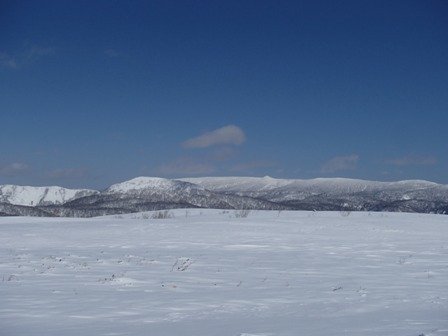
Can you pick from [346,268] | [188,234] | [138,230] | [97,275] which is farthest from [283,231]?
[97,275]

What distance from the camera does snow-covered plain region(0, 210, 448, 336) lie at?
6.55m

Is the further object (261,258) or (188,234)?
(188,234)

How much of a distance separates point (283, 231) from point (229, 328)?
1553cm

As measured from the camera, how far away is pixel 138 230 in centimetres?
2206

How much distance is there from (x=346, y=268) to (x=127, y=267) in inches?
212

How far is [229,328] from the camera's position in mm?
6352

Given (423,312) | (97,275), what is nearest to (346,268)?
→ (423,312)

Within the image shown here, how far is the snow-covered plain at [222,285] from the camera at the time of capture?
6.55 m

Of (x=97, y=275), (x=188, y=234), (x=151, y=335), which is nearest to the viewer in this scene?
(x=151, y=335)

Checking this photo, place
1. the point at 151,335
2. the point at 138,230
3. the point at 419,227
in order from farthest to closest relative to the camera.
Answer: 1. the point at 419,227
2. the point at 138,230
3. the point at 151,335

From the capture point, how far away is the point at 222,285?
9.87 metres

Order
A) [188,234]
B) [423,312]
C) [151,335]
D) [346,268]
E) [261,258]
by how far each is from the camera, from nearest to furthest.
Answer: [151,335], [423,312], [346,268], [261,258], [188,234]

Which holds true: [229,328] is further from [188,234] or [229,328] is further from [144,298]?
[188,234]

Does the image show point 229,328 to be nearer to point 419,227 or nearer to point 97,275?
point 97,275
